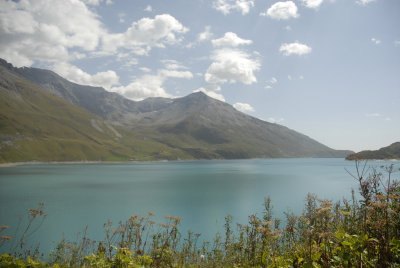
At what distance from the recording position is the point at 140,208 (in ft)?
144

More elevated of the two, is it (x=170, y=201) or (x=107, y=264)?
(x=107, y=264)

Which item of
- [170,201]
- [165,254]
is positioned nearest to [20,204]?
[170,201]

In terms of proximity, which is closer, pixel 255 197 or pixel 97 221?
pixel 97 221

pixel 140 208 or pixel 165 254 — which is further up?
pixel 165 254

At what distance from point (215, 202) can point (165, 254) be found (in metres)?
45.1

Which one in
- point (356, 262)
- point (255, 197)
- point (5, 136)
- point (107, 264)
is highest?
point (5, 136)

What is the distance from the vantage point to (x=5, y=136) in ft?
617

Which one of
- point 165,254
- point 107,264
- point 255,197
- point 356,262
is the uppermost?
point 356,262

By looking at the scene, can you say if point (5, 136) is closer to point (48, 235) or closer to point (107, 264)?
point (48, 235)

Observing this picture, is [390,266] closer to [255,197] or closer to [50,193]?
[255,197]

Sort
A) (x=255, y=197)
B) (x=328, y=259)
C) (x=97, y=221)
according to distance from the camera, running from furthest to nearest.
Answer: (x=255, y=197) < (x=97, y=221) < (x=328, y=259)

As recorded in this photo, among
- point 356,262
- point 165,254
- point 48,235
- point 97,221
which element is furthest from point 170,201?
point 356,262

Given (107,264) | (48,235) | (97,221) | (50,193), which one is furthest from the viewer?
(50,193)

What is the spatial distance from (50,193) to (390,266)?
70217 mm
